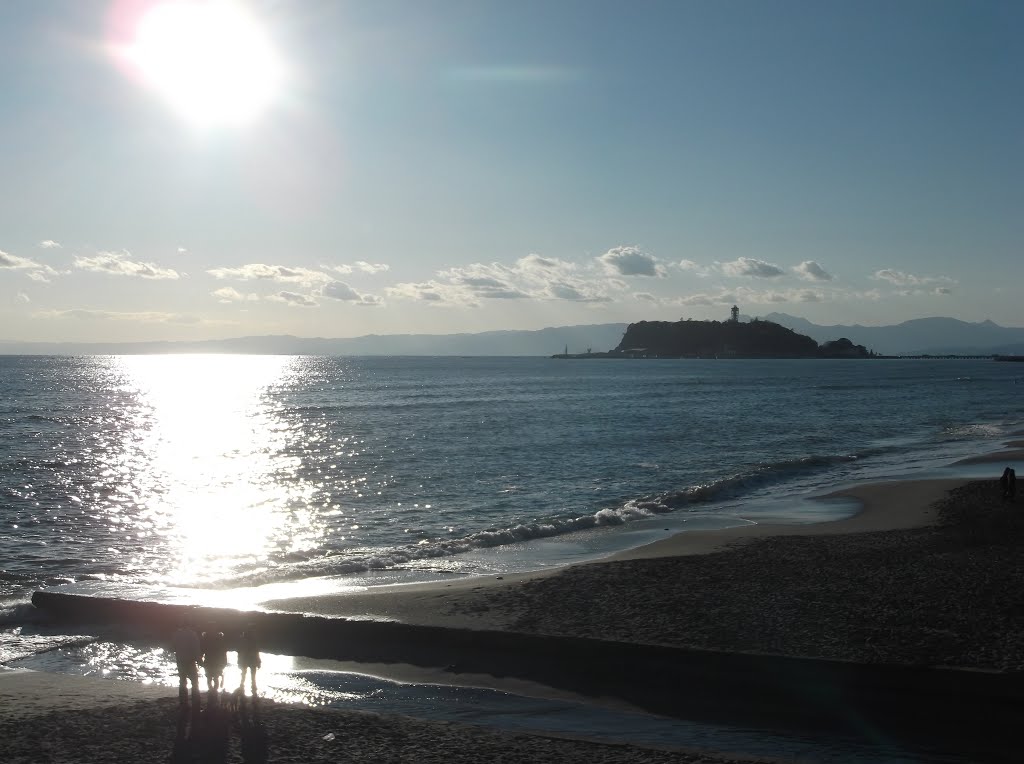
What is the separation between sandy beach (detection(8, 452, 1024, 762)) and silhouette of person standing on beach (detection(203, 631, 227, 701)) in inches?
18.7

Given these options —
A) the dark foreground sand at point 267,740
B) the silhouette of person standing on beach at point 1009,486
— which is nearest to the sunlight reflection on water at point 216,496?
the dark foreground sand at point 267,740

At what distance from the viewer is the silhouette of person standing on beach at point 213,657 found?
9422mm

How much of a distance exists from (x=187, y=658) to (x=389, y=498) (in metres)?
19.5

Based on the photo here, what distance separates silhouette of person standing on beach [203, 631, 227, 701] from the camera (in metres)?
9.42

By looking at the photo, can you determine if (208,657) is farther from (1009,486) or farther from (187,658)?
(1009,486)

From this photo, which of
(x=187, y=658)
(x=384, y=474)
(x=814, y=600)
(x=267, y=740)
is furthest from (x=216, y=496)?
(x=267, y=740)

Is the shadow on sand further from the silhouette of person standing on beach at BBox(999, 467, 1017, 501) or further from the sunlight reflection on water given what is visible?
the silhouette of person standing on beach at BBox(999, 467, 1017, 501)

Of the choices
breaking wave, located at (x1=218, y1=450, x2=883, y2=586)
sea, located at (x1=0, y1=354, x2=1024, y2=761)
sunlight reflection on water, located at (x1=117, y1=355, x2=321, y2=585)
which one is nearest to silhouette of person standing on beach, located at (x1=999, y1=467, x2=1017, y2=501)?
sea, located at (x1=0, y1=354, x2=1024, y2=761)

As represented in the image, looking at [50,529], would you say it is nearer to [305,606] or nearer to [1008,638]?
[305,606]

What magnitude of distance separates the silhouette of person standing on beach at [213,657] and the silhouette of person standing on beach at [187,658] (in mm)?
95

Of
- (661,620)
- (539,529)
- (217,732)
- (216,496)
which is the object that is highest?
(661,620)

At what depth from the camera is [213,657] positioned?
9.45 m

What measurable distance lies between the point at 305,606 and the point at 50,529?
12803 mm

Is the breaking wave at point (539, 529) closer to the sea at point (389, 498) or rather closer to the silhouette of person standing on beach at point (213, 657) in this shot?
the sea at point (389, 498)
